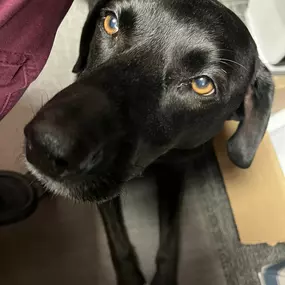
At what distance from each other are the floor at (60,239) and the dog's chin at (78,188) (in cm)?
69

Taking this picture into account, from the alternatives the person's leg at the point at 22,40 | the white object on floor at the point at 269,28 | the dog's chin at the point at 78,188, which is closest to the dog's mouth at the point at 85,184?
the dog's chin at the point at 78,188

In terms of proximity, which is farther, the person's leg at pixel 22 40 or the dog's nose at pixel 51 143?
the person's leg at pixel 22 40

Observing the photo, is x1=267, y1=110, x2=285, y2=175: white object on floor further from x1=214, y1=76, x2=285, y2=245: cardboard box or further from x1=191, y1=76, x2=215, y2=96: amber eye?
x1=191, y1=76, x2=215, y2=96: amber eye

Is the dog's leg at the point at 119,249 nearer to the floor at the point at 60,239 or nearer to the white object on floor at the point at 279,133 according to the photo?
the floor at the point at 60,239

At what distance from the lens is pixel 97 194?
1239mm

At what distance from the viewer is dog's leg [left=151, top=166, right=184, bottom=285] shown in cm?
188

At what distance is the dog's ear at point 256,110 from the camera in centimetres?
153

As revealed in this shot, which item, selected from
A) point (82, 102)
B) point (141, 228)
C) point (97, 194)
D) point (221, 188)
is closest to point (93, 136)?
point (82, 102)

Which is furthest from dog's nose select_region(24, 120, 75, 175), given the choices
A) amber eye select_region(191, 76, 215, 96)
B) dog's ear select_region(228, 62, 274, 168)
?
dog's ear select_region(228, 62, 274, 168)

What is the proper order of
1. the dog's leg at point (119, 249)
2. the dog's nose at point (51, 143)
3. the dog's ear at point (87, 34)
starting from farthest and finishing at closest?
the dog's leg at point (119, 249) → the dog's ear at point (87, 34) → the dog's nose at point (51, 143)

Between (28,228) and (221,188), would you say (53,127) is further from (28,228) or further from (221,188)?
(221,188)

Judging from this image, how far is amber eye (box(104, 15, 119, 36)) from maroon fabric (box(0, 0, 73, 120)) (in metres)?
0.14

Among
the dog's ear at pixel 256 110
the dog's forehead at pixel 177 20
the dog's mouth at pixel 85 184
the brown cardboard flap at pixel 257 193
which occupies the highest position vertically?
the dog's forehead at pixel 177 20

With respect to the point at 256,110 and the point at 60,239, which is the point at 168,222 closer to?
the point at 60,239
